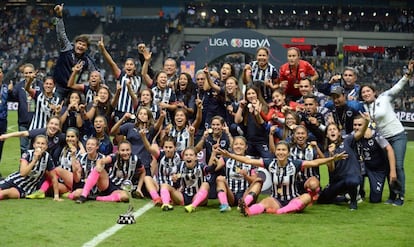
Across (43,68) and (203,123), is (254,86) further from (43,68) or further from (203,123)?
(43,68)

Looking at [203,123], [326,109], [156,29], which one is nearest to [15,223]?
[203,123]

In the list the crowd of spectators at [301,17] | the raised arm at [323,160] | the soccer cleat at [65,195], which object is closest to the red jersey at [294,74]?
the raised arm at [323,160]

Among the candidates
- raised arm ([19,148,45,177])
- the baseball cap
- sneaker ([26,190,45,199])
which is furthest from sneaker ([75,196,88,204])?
the baseball cap

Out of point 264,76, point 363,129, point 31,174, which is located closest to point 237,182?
point 363,129

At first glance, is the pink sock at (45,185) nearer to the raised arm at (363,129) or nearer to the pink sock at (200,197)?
the pink sock at (200,197)

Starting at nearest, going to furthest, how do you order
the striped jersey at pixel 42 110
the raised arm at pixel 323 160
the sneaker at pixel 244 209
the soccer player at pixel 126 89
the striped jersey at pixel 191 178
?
the sneaker at pixel 244 209 < the raised arm at pixel 323 160 < the striped jersey at pixel 191 178 < the striped jersey at pixel 42 110 < the soccer player at pixel 126 89

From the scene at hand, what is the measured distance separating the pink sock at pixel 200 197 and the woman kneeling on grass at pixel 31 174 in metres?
1.84

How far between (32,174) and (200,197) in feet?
7.51

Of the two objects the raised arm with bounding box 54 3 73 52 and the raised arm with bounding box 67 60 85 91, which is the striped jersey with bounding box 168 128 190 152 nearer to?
the raised arm with bounding box 67 60 85 91

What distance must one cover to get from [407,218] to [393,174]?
82cm

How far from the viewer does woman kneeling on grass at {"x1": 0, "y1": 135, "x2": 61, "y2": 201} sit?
9.38 metres

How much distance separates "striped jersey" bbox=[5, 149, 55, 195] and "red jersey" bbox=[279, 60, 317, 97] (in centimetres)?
364

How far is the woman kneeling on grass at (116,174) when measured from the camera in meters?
9.35

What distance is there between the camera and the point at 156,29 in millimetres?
44125
